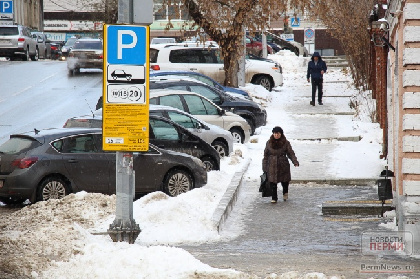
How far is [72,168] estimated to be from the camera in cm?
1573

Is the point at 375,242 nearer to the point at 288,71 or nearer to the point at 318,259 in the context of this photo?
the point at 318,259

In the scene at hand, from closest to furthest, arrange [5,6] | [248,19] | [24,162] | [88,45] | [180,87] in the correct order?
1. [24,162]
2. [180,87]
3. [5,6]
4. [248,19]
5. [88,45]

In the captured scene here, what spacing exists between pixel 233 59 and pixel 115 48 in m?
21.4

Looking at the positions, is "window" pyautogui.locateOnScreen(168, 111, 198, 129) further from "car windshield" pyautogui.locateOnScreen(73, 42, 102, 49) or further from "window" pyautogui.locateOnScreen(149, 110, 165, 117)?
"car windshield" pyautogui.locateOnScreen(73, 42, 102, 49)

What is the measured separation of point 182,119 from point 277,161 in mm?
4095

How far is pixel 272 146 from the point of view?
1655 cm

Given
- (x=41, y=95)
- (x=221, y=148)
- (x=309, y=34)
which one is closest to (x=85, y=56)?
(x=41, y=95)

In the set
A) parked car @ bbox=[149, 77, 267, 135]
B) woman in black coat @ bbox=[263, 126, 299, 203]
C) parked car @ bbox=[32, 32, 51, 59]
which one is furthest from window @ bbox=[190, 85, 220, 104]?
parked car @ bbox=[32, 32, 51, 59]

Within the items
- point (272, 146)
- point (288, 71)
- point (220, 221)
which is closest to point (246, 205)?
point (272, 146)

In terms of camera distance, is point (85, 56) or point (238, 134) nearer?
point (238, 134)

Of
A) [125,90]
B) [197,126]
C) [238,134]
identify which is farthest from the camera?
[238,134]

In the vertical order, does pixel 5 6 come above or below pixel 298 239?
above

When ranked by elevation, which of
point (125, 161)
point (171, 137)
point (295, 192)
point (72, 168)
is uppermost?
point (125, 161)

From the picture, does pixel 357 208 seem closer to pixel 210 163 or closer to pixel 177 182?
pixel 177 182
